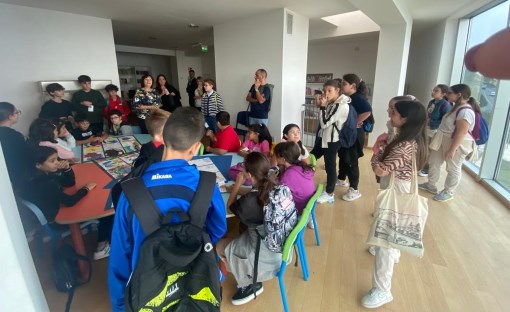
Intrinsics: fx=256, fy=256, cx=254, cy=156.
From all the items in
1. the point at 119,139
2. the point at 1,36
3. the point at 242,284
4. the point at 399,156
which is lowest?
the point at 242,284

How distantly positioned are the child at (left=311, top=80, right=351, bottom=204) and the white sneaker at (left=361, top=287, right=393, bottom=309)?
1.38 meters

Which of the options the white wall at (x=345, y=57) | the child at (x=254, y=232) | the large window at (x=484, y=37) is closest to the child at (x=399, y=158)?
the child at (x=254, y=232)

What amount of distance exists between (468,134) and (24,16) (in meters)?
6.50

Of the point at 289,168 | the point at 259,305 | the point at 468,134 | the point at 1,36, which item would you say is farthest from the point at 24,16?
the point at 468,134

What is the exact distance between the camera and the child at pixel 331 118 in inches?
109

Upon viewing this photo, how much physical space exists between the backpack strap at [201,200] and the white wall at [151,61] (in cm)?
1074

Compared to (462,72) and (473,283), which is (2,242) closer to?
(473,283)

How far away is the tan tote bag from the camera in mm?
1455

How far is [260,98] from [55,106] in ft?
10.3

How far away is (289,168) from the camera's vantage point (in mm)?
1896

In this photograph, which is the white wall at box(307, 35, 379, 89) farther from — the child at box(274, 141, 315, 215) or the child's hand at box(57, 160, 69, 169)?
the child's hand at box(57, 160, 69, 169)

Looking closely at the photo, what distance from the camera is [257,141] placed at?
9.84 feet

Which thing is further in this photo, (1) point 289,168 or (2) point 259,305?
(1) point 289,168

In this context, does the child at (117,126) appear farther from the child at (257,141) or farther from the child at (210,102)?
the child at (257,141)
